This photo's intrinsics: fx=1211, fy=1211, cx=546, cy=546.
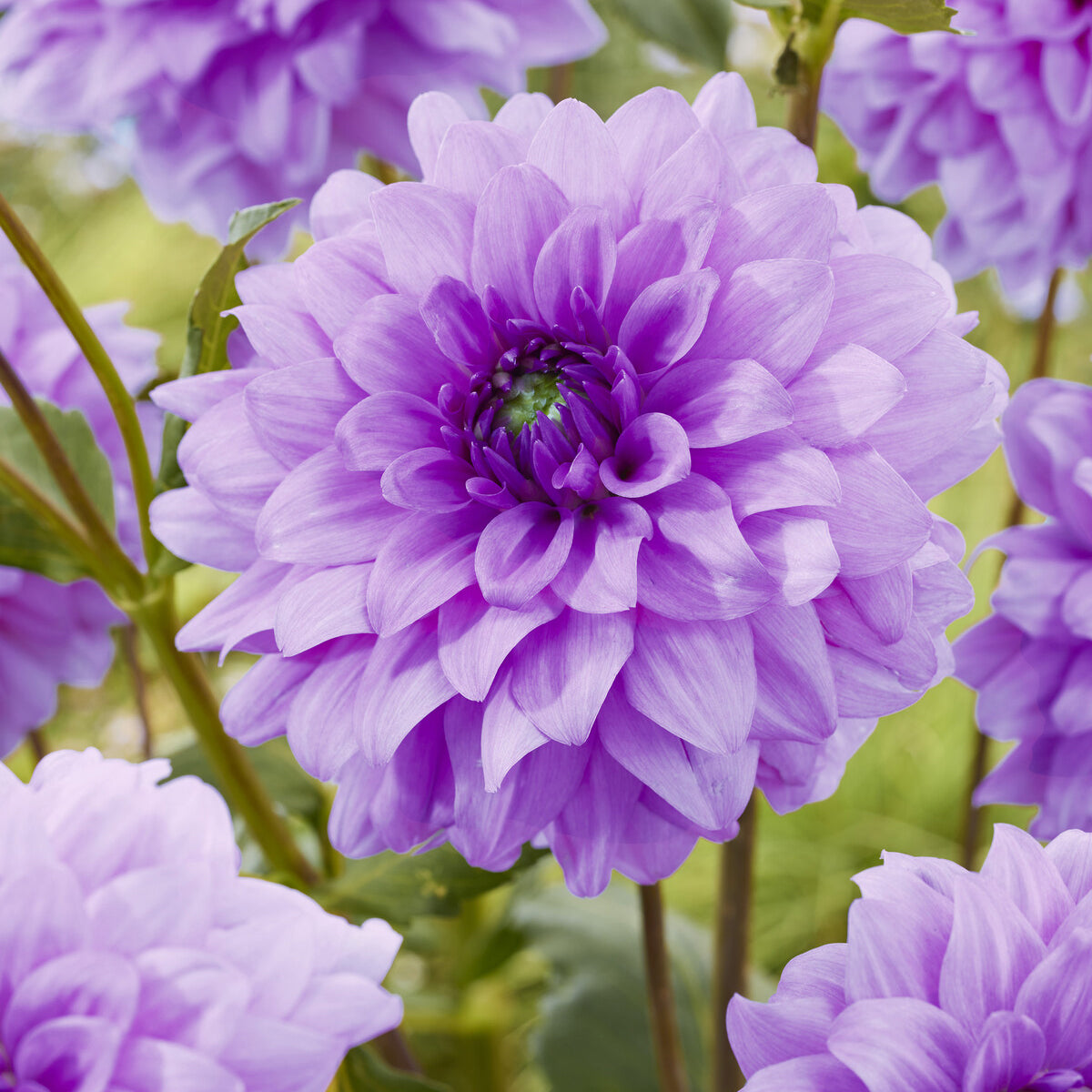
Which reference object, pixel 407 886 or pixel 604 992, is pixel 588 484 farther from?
pixel 604 992

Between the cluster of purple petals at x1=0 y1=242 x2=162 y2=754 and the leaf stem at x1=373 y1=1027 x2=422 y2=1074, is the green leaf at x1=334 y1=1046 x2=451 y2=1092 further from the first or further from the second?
the cluster of purple petals at x1=0 y1=242 x2=162 y2=754

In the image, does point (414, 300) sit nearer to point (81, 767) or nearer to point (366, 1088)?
point (81, 767)

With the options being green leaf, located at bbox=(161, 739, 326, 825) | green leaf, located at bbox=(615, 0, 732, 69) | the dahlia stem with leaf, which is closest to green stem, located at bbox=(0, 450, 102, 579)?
the dahlia stem with leaf

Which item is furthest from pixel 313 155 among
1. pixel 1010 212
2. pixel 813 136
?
pixel 1010 212

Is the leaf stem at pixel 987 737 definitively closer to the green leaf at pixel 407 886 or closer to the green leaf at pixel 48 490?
the green leaf at pixel 407 886

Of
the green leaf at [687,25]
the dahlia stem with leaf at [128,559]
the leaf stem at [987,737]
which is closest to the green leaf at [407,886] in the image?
the dahlia stem with leaf at [128,559]

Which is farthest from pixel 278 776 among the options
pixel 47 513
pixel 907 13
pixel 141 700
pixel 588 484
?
pixel 907 13

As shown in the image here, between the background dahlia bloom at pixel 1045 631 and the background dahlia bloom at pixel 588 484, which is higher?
the background dahlia bloom at pixel 588 484
